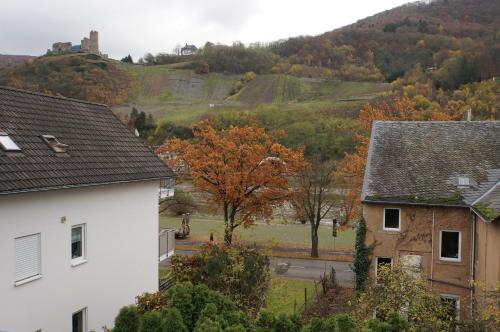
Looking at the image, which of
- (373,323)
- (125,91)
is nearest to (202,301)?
(373,323)

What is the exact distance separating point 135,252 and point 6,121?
6.41 metres

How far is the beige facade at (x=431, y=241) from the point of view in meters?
20.1

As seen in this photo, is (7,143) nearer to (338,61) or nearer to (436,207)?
(436,207)

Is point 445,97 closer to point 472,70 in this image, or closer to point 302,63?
point 472,70

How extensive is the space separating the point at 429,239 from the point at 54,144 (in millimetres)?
15303

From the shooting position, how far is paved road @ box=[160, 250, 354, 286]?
90.9 feet

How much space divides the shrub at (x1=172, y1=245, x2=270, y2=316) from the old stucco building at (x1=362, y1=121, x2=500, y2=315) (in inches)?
246

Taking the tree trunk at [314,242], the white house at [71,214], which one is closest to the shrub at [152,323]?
the white house at [71,214]

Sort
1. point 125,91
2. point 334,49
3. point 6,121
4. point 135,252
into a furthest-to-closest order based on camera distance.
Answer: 1. point 334,49
2. point 125,91
3. point 135,252
4. point 6,121

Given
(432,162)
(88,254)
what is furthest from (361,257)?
(88,254)

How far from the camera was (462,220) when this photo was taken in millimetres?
20188

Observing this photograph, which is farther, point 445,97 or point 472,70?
point 472,70

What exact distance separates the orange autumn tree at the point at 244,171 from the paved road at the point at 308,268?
3.43m

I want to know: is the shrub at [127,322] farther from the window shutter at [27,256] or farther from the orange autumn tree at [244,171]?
the orange autumn tree at [244,171]
